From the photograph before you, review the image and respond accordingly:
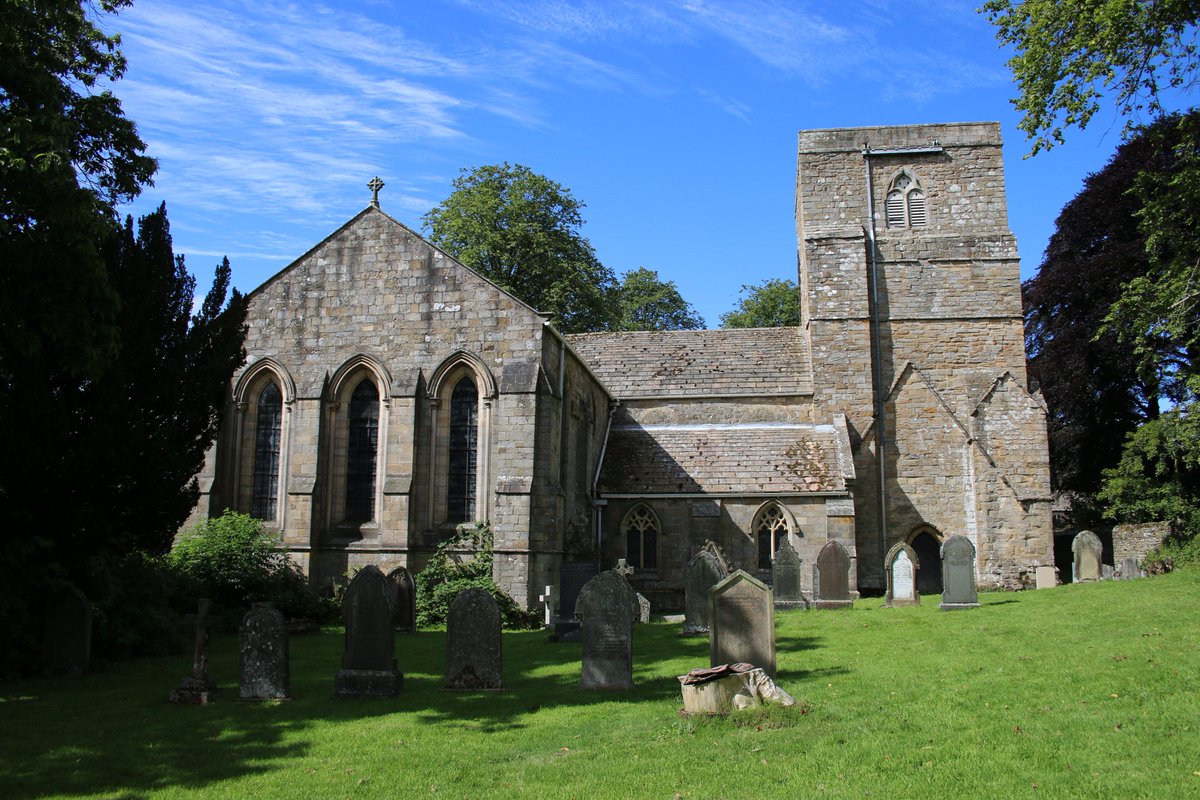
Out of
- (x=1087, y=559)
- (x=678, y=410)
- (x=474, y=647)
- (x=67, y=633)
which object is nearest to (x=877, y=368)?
(x=678, y=410)

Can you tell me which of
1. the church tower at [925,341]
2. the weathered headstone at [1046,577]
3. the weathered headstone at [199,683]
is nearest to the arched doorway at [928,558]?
the church tower at [925,341]

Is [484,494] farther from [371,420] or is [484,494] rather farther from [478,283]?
[478,283]

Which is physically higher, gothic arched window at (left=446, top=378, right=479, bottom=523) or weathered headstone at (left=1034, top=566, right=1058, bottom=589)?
gothic arched window at (left=446, top=378, right=479, bottom=523)

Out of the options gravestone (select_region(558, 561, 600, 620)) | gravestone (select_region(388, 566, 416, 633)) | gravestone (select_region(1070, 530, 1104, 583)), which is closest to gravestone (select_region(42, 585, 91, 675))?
gravestone (select_region(388, 566, 416, 633))

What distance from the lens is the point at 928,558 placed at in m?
26.4

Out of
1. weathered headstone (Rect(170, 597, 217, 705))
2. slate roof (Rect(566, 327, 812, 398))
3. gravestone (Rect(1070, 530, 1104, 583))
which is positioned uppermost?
slate roof (Rect(566, 327, 812, 398))

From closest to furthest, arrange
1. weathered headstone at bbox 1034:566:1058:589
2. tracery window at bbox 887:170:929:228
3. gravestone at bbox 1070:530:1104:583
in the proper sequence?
gravestone at bbox 1070:530:1104:583 → weathered headstone at bbox 1034:566:1058:589 → tracery window at bbox 887:170:929:228

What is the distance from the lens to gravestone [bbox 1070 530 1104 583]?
2300cm

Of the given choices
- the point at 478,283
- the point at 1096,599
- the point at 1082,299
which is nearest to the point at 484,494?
the point at 478,283

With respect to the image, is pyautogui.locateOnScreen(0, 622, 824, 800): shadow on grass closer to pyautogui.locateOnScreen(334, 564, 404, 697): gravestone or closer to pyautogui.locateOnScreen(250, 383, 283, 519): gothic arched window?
pyautogui.locateOnScreen(334, 564, 404, 697): gravestone

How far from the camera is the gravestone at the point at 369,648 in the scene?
36.7 feet

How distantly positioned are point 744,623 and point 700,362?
1870 centimetres

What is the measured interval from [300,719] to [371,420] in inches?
463

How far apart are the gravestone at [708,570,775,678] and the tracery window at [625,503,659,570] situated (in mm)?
13569
